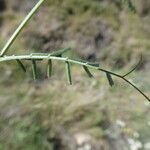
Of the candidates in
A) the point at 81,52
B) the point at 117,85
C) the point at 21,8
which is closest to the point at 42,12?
the point at 21,8

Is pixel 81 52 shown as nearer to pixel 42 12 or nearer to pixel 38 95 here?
pixel 42 12

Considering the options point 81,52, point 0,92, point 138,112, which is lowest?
point 81,52

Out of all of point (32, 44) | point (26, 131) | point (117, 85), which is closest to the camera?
point (26, 131)

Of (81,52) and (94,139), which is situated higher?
(94,139)

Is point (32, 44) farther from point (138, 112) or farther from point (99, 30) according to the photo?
point (138, 112)

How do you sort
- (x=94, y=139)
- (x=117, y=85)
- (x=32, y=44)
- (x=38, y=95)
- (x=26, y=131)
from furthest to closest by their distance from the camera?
(x=32, y=44) → (x=117, y=85) → (x=38, y=95) → (x=94, y=139) → (x=26, y=131)

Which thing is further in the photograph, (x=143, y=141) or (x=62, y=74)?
(x=62, y=74)
